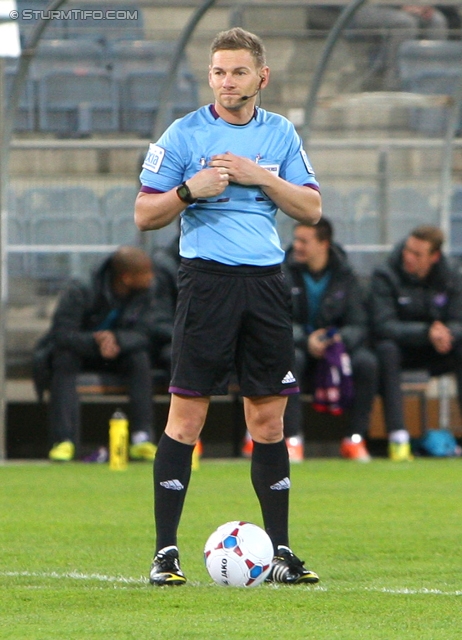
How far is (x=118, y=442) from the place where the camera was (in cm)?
937

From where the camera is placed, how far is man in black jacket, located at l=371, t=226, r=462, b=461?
1013cm

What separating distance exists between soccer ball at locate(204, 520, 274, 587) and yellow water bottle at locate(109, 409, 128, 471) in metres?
4.82

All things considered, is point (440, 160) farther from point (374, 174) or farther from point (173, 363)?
point (173, 363)

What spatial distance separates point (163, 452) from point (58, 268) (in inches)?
240

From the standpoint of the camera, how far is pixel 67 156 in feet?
34.3

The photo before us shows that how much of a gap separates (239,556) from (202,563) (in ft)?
2.29

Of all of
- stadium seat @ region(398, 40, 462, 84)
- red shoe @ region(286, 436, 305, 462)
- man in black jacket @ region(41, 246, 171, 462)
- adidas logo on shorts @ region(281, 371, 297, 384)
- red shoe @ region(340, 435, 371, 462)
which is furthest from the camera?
stadium seat @ region(398, 40, 462, 84)

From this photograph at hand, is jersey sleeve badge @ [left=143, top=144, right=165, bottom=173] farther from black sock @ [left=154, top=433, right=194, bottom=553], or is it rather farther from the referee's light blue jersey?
black sock @ [left=154, top=433, right=194, bottom=553]

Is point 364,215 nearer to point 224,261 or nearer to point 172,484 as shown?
point 224,261

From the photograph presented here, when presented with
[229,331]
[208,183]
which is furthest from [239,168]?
[229,331]

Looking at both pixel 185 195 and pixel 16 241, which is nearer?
pixel 185 195

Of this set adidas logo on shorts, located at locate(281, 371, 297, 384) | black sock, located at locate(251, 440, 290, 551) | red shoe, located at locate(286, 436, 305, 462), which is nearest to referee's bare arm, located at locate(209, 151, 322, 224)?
adidas logo on shorts, located at locate(281, 371, 297, 384)

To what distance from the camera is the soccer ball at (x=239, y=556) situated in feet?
14.4

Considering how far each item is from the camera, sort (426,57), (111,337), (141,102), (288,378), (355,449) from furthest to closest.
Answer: (426,57) → (141,102) → (355,449) → (111,337) → (288,378)
